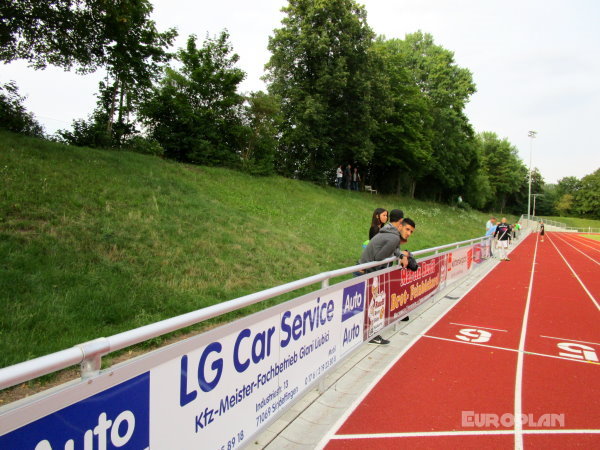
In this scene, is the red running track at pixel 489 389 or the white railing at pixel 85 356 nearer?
the white railing at pixel 85 356

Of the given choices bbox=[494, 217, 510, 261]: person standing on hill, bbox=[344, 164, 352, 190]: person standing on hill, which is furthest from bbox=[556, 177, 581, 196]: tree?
bbox=[494, 217, 510, 261]: person standing on hill

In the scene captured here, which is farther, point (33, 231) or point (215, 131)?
point (215, 131)

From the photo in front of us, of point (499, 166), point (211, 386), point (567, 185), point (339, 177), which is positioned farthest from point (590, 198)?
point (211, 386)

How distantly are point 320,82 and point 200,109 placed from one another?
30.2 ft

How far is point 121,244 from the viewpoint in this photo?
8039 mm

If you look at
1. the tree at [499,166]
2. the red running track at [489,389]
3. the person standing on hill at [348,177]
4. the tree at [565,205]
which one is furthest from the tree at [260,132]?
the tree at [565,205]

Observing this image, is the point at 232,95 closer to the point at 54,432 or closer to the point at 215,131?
the point at 215,131

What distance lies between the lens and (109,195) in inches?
412

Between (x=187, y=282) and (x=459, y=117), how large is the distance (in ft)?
153

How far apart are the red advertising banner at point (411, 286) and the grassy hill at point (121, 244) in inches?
125

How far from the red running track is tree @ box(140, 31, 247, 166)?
1652cm

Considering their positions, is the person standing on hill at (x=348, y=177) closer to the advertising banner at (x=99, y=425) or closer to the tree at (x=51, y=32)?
the tree at (x=51, y=32)

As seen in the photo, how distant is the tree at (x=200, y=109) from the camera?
20.7 metres

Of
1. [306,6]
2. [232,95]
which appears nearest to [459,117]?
[306,6]
